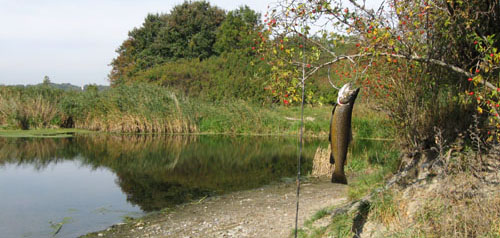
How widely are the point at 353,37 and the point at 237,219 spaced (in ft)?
11.2

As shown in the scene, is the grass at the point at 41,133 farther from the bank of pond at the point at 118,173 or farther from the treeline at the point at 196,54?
the treeline at the point at 196,54

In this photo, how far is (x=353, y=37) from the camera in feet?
19.8

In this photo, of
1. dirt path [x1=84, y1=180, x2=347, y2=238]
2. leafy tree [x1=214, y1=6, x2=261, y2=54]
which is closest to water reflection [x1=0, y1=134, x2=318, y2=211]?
dirt path [x1=84, y1=180, x2=347, y2=238]

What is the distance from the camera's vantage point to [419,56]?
575cm

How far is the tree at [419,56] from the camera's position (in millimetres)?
5320

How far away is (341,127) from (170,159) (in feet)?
37.9

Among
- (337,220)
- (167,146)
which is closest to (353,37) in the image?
(337,220)

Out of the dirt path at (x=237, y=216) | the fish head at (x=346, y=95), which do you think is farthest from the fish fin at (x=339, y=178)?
the dirt path at (x=237, y=216)

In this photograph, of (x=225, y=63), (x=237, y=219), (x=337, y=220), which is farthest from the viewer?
(x=225, y=63)

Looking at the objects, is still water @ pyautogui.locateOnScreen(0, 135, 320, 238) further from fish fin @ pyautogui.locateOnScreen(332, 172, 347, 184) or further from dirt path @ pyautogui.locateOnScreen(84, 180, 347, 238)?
fish fin @ pyautogui.locateOnScreen(332, 172, 347, 184)

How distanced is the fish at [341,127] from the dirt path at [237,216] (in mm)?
2130

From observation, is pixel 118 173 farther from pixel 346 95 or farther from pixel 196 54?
pixel 196 54

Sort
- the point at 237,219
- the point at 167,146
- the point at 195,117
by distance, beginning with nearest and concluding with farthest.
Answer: the point at 237,219, the point at 167,146, the point at 195,117

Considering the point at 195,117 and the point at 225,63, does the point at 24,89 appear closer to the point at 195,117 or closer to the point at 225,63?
the point at 195,117
